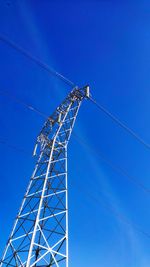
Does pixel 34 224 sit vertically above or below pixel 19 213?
below

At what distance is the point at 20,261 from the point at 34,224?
1.54 metres

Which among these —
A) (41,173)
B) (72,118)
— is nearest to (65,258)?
(41,173)

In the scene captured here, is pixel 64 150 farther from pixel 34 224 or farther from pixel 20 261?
pixel 20 261

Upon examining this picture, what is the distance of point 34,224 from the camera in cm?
1201

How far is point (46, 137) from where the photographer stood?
55.6 feet

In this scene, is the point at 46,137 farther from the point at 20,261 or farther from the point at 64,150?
the point at 20,261

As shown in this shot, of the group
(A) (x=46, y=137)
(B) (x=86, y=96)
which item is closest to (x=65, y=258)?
(A) (x=46, y=137)

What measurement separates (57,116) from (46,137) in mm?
1741

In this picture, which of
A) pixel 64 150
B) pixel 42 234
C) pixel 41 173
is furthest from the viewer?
pixel 64 150

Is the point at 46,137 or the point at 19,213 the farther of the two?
the point at 46,137

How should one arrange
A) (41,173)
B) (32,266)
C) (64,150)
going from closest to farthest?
1. (32,266)
2. (41,173)
3. (64,150)

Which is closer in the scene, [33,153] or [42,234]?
[42,234]

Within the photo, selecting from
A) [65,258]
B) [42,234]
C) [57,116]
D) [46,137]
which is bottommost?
[65,258]

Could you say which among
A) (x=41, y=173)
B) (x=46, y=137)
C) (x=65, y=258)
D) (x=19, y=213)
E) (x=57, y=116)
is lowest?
(x=65, y=258)
